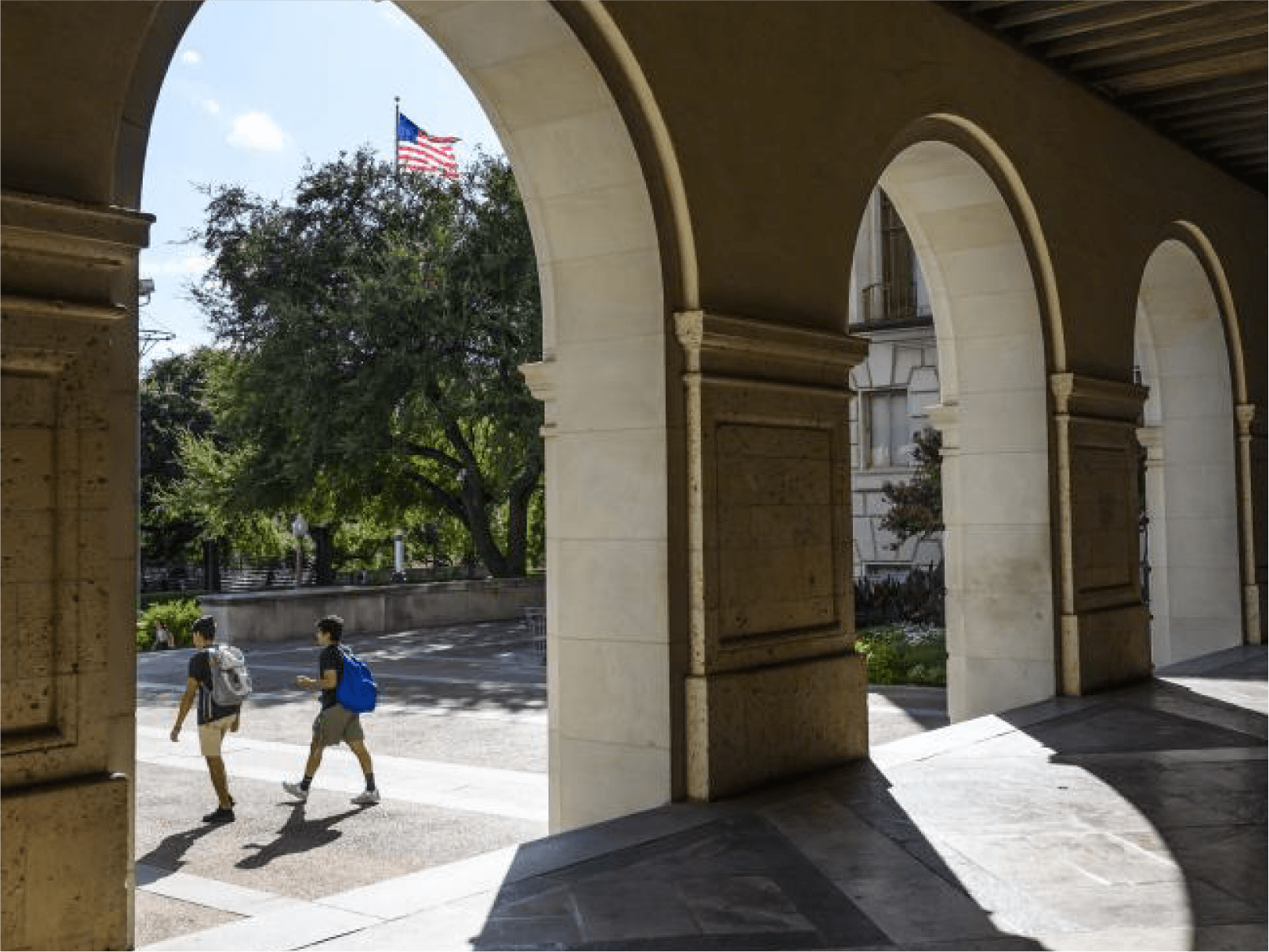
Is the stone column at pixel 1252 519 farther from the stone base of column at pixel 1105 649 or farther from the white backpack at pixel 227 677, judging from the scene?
the white backpack at pixel 227 677

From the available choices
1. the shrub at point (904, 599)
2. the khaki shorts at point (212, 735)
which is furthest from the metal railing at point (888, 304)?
the khaki shorts at point (212, 735)

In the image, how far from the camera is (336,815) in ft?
29.5

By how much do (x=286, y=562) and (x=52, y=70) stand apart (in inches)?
1763

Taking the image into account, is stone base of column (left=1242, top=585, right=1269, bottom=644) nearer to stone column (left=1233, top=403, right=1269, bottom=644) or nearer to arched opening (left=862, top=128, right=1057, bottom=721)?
stone column (left=1233, top=403, right=1269, bottom=644)

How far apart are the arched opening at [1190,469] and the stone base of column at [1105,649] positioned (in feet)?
12.1

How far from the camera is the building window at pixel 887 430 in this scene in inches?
953

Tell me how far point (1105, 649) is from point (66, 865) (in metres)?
9.53

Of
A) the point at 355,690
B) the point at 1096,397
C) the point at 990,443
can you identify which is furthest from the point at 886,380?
the point at 355,690

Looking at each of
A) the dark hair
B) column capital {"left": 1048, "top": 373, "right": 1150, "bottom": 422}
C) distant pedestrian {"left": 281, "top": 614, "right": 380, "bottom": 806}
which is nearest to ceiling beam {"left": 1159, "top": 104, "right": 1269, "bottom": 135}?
column capital {"left": 1048, "top": 373, "right": 1150, "bottom": 422}

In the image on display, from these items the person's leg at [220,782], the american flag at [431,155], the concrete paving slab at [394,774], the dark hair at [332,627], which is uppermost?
the american flag at [431,155]

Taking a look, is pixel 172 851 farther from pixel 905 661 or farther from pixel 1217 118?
pixel 1217 118

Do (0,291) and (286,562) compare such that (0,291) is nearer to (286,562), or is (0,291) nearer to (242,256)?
(242,256)

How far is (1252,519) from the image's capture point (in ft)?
50.8

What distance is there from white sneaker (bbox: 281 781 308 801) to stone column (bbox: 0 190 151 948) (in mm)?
4929
